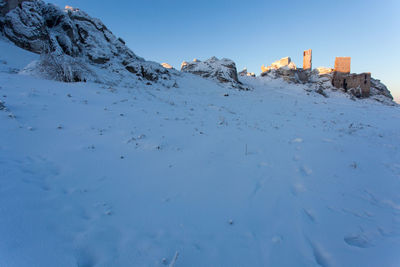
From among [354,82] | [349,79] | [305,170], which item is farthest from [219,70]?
[354,82]

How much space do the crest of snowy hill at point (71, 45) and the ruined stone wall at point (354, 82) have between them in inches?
1509

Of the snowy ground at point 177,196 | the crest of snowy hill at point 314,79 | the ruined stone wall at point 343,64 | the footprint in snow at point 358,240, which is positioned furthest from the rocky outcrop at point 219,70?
the footprint in snow at point 358,240

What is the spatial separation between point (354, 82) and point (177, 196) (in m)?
46.9

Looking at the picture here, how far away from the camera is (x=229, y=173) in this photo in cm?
380

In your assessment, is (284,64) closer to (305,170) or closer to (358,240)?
(305,170)

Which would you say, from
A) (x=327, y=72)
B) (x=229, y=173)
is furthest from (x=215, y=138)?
(x=327, y=72)

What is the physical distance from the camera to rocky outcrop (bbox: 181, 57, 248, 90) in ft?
88.8

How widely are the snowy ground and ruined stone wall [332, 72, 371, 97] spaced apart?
39445mm

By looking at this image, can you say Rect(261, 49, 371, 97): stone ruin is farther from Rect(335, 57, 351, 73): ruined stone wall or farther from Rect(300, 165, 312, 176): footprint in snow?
Rect(300, 165, 312, 176): footprint in snow

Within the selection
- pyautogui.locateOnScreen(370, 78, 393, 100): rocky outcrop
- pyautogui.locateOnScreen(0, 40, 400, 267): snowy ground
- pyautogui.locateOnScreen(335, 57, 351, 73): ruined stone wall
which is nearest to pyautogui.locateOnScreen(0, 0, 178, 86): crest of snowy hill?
pyautogui.locateOnScreen(0, 40, 400, 267): snowy ground

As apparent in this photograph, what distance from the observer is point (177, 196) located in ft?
9.53

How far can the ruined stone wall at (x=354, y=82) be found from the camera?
33.2 m

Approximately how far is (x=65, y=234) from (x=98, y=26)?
88.5ft

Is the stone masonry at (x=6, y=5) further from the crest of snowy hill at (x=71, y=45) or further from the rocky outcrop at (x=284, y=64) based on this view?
the rocky outcrop at (x=284, y=64)
